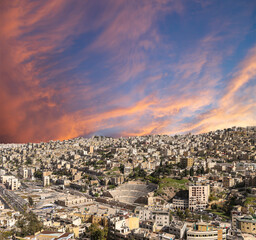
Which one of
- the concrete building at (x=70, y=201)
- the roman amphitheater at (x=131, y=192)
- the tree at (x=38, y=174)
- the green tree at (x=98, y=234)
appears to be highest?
the tree at (x=38, y=174)

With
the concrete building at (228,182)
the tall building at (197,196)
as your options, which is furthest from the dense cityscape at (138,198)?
the concrete building at (228,182)

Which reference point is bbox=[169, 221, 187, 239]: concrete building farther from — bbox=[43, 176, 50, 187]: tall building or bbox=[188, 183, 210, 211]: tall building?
bbox=[43, 176, 50, 187]: tall building

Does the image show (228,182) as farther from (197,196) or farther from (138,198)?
(138,198)

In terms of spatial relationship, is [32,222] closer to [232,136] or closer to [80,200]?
[80,200]

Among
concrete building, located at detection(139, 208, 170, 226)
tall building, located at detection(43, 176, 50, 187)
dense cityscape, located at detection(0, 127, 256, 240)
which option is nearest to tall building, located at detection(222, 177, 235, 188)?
dense cityscape, located at detection(0, 127, 256, 240)

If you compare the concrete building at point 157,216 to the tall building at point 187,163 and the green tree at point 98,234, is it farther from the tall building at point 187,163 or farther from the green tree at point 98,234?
the tall building at point 187,163

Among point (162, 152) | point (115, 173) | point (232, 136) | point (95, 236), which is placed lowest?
point (95, 236)

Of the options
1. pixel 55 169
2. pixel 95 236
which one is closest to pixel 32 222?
pixel 95 236
